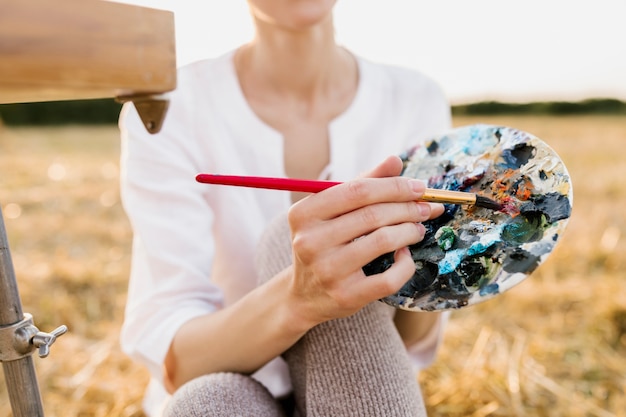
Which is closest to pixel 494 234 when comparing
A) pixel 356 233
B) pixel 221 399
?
pixel 356 233

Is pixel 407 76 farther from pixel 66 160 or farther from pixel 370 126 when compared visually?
pixel 66 160

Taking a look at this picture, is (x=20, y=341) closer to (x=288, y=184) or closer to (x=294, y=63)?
(x=288, y=184)

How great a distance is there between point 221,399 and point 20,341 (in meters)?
0.21

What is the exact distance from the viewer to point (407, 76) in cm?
98

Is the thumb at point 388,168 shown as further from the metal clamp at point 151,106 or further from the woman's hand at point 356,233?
the metal clamp at point 151,106

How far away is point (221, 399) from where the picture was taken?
567 millimetres

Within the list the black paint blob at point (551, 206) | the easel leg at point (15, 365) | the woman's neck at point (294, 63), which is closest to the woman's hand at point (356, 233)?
the black paint blob at point (551, 206)

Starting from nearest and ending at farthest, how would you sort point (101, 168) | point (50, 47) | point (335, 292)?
point (50, 47)
point (335, 292)
point (101, 168)

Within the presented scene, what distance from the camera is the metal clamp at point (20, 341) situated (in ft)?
1.36

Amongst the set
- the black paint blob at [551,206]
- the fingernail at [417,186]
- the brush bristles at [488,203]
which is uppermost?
the fingernail at [417,186]

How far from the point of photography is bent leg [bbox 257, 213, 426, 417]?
0.56 meters

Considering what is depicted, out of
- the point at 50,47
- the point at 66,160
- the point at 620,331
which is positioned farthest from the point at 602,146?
the point at 50,47

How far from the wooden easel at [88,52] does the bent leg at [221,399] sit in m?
0.24

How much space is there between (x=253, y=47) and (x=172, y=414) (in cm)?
58
